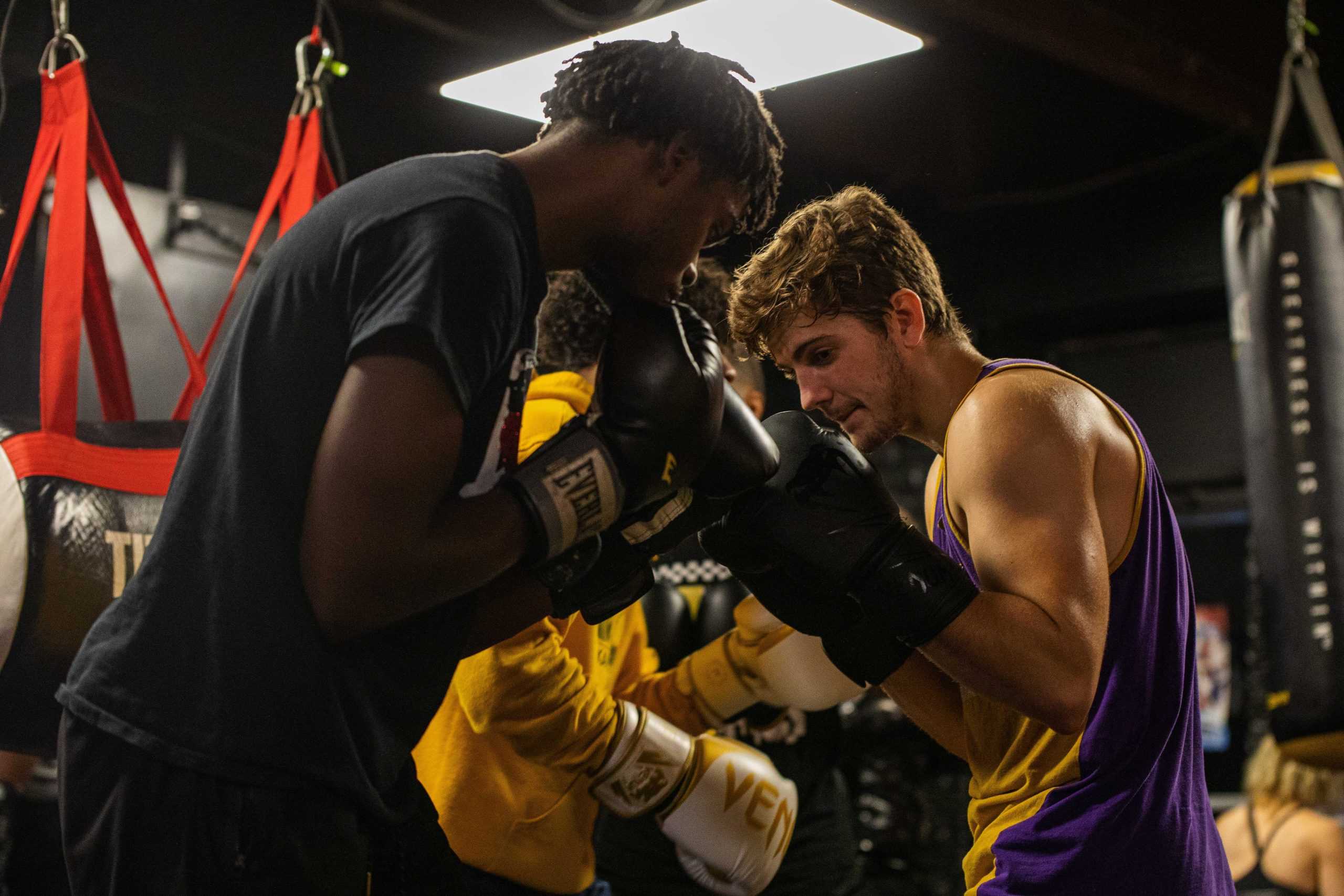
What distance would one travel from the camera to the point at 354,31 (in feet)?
12.2

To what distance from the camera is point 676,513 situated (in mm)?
1460

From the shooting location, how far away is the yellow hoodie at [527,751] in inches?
74.0

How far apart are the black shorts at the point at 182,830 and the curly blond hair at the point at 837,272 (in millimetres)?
936

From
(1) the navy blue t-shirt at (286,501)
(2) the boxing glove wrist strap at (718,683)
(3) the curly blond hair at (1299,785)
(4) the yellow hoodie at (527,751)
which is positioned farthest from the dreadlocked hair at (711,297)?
(3) the curly blond hair at (1299,785)

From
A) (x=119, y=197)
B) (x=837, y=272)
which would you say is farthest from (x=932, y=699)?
(x=119, y=197)

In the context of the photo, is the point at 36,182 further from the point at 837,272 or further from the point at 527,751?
the point at 837,272

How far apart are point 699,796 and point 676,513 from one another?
713 mm

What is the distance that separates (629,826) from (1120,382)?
4.24 metres

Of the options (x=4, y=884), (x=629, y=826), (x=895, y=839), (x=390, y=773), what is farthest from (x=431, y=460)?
(x=895, y=839)

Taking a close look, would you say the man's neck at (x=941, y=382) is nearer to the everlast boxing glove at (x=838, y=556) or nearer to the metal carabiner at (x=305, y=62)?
the everlast boxing glove at (x=838, y=556)

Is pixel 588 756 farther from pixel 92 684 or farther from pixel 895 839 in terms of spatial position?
pixel 895 839

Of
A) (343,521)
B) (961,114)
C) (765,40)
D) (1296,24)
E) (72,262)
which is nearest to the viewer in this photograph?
(343,521)

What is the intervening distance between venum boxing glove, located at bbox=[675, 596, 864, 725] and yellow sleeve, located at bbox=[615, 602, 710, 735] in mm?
17

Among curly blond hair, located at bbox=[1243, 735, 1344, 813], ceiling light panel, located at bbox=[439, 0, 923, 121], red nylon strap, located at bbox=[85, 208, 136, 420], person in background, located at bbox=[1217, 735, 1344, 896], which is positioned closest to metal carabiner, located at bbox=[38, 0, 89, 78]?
red nylon strap, located at bbox=[85, 208, 136, 420]
